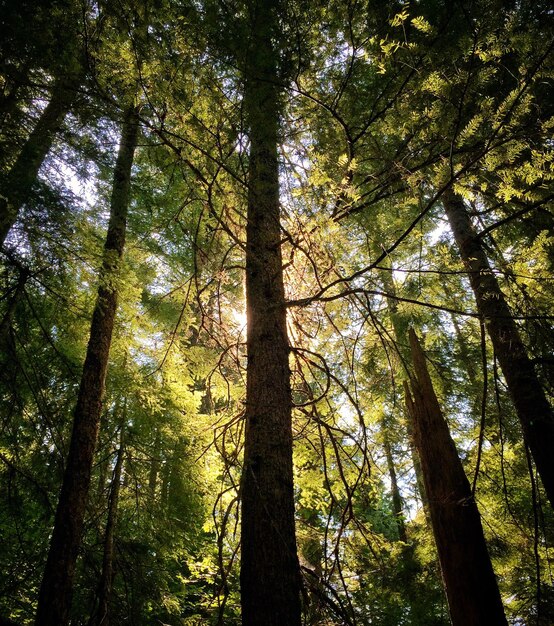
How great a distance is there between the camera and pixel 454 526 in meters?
2.89

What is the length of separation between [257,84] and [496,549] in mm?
6831

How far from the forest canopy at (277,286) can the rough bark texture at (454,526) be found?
0.02m

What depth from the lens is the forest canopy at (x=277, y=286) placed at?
2.28 m

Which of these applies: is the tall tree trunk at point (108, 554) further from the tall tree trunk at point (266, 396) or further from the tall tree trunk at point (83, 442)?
the tall tree trunk at point (266, 396)

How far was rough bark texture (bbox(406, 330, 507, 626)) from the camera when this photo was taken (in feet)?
8.52

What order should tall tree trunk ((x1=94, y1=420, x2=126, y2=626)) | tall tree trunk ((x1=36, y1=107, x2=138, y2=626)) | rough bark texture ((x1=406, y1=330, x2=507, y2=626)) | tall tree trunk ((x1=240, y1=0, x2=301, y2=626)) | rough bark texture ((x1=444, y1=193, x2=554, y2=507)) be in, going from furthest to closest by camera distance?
tall tree trunk ((x1=94, y1=420, x2=126, y2=626)) < rough bark texture ((x1=444, y1=193, x2=554, y2=507)) < tall tree trunk ((x1=36, y1=107, x2=138, y2=626)) < rough bark texture ((x1=406, y1=330, x2=507, y2=626)) < tall tree trunk ((x1=240, y1=0, x2=301, y2=626))

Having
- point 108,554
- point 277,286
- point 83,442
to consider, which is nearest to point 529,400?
point 277,286

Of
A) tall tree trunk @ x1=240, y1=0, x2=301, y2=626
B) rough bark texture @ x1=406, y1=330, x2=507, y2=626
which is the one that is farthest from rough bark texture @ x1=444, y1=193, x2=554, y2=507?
tall tree trunk @ x1=240, y1=0, x2=301, y2=626

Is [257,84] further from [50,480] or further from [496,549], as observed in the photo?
[496,549]

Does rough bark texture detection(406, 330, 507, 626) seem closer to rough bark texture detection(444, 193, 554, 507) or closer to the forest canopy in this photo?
the forest canopy

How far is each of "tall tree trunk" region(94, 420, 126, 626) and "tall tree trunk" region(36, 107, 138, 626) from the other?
68 cm

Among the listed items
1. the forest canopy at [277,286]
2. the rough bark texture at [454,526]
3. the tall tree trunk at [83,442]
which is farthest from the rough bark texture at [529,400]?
the tall tree trunk at [83,442]

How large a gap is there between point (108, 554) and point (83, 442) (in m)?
1.54

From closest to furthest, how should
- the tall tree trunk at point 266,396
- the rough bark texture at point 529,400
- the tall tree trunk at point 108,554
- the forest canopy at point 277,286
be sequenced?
the tall tree trunk at point 266,396 → the forest canopy at point 277,286 → the rough bark texture at point 529,400 → the tall tree trunk at point 108,554
